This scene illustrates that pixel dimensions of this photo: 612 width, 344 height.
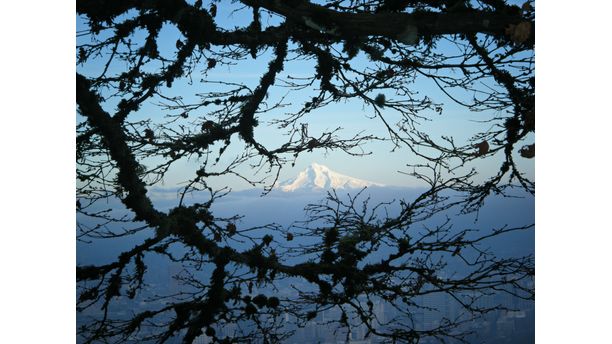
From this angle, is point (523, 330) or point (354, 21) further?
point (523, 330)

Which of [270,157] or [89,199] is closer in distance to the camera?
[89,199]

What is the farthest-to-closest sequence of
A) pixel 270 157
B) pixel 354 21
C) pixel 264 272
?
pixel 270 157 → pixel 264 272 → pixel 354 21

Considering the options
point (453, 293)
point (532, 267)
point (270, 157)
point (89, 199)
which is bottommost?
point (453, 293)

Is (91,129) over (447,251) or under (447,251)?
over

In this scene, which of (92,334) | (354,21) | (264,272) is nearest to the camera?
(354,21)

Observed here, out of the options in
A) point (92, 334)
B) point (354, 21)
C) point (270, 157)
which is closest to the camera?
point (354, 21)

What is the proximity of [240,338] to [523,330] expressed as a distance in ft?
4.68

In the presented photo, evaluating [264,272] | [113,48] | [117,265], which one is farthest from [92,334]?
[113,48]

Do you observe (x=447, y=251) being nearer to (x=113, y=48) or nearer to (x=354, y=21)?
(x=354, y=21)

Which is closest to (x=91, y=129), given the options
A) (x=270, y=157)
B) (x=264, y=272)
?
(x=270, y=157)

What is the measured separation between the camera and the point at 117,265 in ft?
6.39
